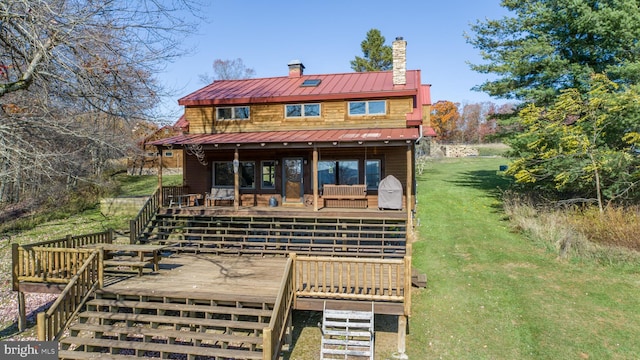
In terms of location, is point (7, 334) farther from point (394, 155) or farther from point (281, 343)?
point (394, 155)

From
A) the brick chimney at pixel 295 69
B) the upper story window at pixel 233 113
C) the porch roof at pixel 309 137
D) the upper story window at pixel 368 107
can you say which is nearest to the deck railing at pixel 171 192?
the porch roof at pixel 309 137

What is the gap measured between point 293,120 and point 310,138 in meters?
2.47

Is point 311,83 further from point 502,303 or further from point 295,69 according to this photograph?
point 502,303

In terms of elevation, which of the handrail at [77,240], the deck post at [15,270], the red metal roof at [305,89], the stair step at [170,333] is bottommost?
the stair step at [170,333]

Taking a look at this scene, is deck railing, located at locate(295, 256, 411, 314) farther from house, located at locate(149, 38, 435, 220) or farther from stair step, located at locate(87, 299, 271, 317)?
house, located at locate(149, 38, 435, 220)

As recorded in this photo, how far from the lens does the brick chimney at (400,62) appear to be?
48.2 ft

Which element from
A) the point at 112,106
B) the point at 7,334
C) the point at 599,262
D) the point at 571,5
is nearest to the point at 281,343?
the point at 112,106

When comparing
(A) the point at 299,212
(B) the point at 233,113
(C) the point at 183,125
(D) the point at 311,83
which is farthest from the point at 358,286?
(C) the point at 183,125

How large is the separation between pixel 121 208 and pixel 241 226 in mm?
7987

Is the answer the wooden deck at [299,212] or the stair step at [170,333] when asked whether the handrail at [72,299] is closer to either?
the stair step at [170,333]

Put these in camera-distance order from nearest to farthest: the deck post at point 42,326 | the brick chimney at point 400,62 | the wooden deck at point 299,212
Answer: the deck post at point 42,326, the wooden deck at point 299,212, the brick chimney at point 400,62

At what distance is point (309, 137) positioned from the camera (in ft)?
43.5

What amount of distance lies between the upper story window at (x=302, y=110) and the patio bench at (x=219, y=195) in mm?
4043

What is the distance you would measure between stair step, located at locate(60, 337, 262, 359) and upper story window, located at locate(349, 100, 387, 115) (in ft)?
33.9
